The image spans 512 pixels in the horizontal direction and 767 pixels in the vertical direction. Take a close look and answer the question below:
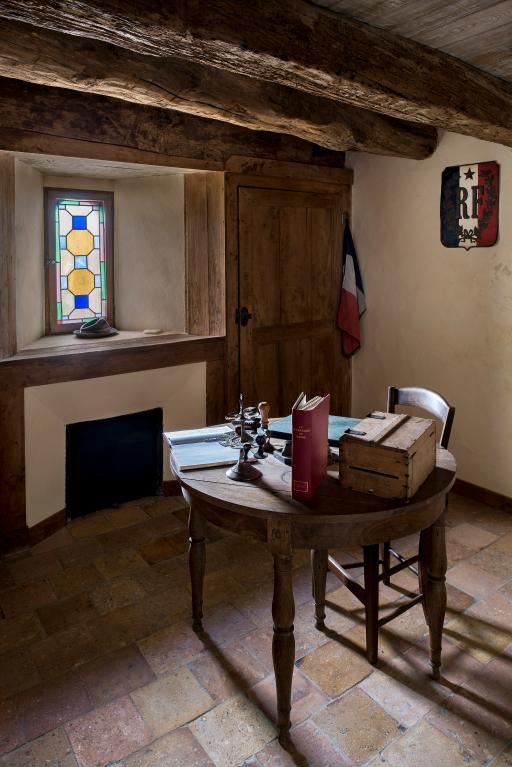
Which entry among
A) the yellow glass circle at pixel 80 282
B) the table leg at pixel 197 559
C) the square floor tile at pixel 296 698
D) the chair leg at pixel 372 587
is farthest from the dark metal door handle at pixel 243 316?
the square floor tile at pixel 296 698

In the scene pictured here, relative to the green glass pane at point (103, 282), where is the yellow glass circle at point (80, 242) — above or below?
above

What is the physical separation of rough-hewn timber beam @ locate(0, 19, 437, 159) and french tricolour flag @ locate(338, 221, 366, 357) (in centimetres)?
97

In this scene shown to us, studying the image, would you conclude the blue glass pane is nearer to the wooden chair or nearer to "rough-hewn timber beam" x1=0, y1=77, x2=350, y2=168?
"rough-hewn timber beam" x1=0, y1=77, x2=350, y2=168

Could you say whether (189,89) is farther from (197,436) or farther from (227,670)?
(227,670)

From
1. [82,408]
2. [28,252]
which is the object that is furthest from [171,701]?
[28,252]

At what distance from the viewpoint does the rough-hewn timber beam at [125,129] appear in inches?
114

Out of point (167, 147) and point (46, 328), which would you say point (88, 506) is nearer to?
point (46, 328)

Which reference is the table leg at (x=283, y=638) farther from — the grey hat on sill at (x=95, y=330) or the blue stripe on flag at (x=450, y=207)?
the blue stripe on flag at (x=450, y=207)

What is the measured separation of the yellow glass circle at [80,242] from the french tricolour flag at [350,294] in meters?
1.88

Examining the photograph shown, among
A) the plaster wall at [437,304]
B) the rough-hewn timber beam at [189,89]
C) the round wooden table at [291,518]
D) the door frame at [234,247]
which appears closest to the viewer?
the round wooden table at [291,518]

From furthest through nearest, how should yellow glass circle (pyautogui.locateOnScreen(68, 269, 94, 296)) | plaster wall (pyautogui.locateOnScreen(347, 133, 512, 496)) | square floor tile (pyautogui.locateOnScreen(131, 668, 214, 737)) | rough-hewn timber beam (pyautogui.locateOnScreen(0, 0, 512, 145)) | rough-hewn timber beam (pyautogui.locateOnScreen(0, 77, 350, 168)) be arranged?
yellow glass circle (pyautogui.locateOnScreen(68, 269, 94, 296)) → plaster wall (pyautogui.locateOnScreen(347, 133, 512, 496)) → rough-hewn timber beam (pyautogui.locateOnScreen(0, 77, 350, 168)) → square floor tile (pyautogui.locateOnScreen(131, 668, 214, 737)) → rough-hewn timber beam (pyautogui.locateOnScreen(0, 0, 512, 145))

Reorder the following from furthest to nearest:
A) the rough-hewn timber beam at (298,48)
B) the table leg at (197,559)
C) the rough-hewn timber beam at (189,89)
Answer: the table leg at (197,559) → the rough-hewn timber beam at (189,89) → the rough-hewn timber beam at (298,48)

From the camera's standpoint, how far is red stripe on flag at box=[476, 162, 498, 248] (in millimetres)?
3570

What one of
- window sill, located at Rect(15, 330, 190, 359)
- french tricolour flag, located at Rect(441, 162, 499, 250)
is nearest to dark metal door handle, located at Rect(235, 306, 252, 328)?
window sill, located at Rect(15, 330, 190, 359)
